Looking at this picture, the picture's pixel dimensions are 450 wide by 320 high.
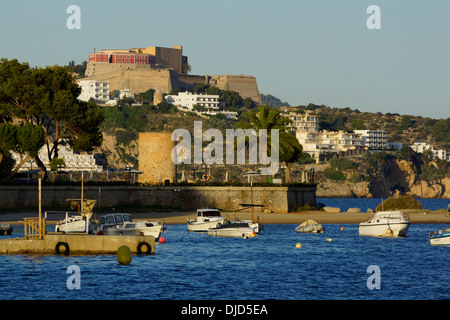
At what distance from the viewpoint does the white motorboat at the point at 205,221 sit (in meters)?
67.4

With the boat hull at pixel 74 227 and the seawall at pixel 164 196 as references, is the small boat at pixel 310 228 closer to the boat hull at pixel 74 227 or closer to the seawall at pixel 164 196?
the seawall at pixel 164 196

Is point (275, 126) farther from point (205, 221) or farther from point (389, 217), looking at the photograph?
point (389, 217)

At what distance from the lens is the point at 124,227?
2190 inches

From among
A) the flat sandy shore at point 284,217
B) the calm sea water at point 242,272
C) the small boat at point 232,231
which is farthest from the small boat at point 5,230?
the small boat at point 232,231

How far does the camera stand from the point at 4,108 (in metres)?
85.2

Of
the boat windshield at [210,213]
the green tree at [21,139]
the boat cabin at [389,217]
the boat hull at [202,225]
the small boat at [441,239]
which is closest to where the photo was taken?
the small boat at [441,239]

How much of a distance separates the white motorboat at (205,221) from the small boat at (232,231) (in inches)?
60.0

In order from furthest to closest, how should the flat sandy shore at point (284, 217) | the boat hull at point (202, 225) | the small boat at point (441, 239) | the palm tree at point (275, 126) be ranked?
the palm tree at point (275, 126) → the flat sandy shore at point (284, 217) → the boat hull at point (202, 225) → the small boat at point (441, 239)

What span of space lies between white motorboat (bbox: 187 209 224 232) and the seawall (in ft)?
47.3

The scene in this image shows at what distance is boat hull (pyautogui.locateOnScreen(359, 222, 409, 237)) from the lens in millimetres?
65562

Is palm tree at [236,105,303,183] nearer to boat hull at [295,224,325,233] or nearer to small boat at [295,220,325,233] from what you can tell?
small boat at [295,220,325,233]

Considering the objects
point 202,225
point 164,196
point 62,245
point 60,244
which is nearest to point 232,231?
point 202,225
